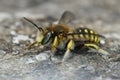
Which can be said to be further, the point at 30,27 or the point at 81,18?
the point at 81,18

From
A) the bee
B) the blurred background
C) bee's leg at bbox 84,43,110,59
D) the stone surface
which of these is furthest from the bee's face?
the blurred background

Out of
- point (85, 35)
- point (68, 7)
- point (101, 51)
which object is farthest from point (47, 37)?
point (68, 7)

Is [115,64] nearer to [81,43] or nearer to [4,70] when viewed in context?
[81,43]

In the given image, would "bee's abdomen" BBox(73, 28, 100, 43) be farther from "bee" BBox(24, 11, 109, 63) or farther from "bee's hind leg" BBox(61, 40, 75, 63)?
"bee's hind leg" BBox(61, 40, 75, 63)

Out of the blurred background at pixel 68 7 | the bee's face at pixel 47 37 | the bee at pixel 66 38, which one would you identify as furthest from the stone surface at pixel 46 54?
the bee's face at pixel 47 37

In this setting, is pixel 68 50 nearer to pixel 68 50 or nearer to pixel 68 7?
pixel 68 50

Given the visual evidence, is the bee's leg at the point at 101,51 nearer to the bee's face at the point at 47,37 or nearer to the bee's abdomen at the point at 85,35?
the bee's abdomen at the point at 85,35

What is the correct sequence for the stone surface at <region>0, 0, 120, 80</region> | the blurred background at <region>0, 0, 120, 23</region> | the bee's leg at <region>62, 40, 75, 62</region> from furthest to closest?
the blurred background at <region>0, 0, 120, 23</region> → the bee's leg at <region>62, 40, 75, 62</region> → the stone surface at <region>0, 0, 120, 80</region>

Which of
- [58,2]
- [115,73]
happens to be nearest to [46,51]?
[115,73]
